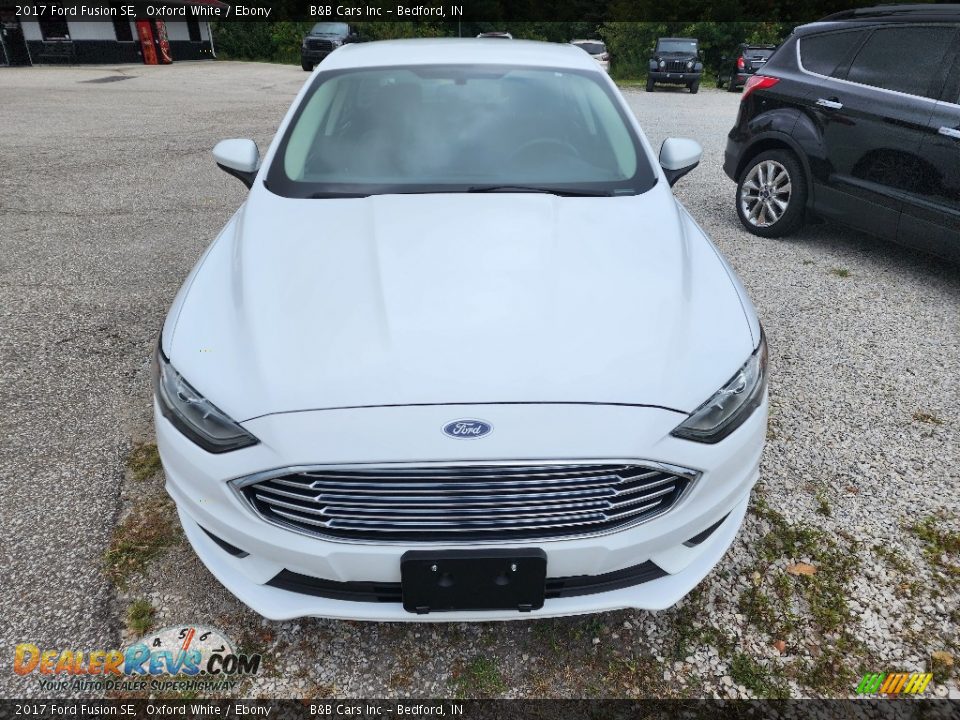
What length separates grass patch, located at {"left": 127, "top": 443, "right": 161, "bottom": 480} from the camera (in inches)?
105

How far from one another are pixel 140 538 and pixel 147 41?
3077 cm

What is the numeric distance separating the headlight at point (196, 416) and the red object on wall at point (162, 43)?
102 feet

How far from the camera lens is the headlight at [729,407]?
170cm

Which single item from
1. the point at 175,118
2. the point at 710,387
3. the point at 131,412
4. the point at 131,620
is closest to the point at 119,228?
the point at 131,412

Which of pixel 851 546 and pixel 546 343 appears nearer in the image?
pixel 546 343

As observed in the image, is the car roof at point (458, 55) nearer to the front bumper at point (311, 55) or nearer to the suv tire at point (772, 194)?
the suv tire at point (772, 194)

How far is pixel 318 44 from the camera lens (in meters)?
24.4

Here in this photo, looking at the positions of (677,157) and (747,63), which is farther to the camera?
(747,63)

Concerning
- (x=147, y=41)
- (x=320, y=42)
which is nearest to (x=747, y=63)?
(x=320, y=42)

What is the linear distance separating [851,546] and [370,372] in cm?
184

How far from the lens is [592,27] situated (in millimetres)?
38469

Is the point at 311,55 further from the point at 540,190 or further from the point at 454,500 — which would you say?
the point at 454,500

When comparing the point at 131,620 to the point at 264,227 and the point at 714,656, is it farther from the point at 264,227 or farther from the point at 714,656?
the point at 714,656

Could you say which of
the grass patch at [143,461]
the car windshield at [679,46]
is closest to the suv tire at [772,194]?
the grass patch at [143,461]
